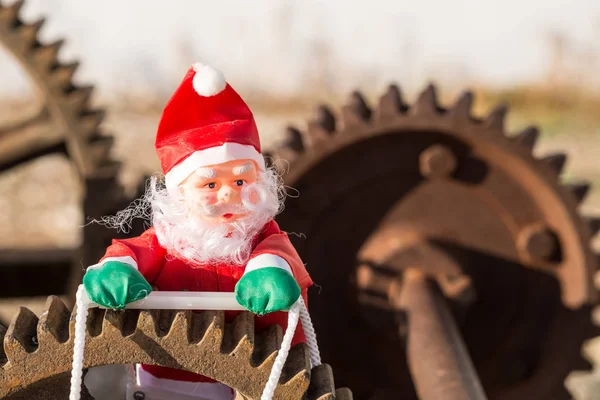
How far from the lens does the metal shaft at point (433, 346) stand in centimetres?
157

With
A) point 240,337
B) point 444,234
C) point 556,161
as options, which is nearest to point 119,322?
point 240,337

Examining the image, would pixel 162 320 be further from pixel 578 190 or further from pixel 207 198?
pixel 578 190

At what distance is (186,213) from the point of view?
52.0 inches

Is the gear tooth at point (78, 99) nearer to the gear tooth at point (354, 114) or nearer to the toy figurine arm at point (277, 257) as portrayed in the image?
Answer: the gear tooth at point (354, 114)

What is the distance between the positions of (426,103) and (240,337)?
102 centimetres

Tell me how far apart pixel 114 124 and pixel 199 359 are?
4.85 metres

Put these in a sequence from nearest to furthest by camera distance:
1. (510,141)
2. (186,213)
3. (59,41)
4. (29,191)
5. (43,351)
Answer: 1. (43,351)
2. (186,213)
3. (510,141)
4. (59,41)
5. (29,191)

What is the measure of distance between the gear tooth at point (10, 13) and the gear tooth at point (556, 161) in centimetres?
142

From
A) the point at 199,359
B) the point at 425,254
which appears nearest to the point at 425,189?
the point at 425,254

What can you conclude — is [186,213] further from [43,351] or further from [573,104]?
[573,104]

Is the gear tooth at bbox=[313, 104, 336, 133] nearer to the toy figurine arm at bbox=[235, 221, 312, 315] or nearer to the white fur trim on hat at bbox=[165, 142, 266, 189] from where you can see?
the white fur trim on hat at bbox=[165, 142, 266, 189]

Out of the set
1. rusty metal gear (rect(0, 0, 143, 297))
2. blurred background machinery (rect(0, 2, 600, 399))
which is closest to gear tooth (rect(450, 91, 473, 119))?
blurred background machinery (rect(0, 2, 600, 399))

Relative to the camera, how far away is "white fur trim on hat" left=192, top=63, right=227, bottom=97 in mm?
1303

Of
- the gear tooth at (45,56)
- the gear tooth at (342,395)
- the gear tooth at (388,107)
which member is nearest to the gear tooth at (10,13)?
the gear tooth at (45,56)
